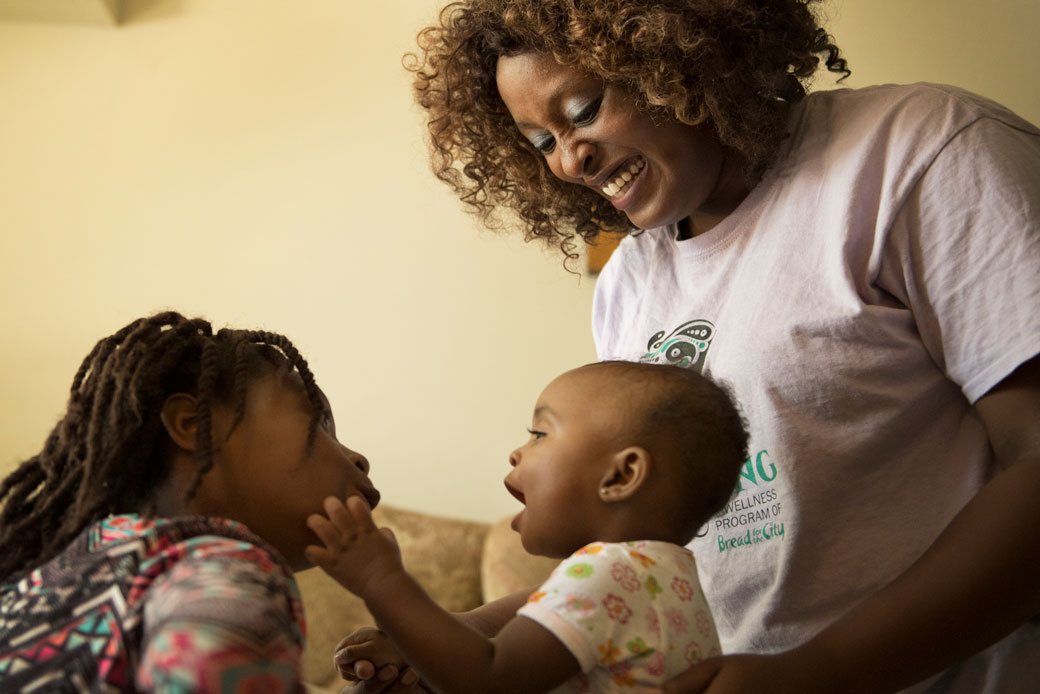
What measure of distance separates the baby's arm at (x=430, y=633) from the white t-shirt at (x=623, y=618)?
23mm

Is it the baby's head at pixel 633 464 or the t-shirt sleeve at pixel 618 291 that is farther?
the t-shirt sleeve at pixel 618 291

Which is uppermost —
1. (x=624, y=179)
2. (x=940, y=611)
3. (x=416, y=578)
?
(x=624, y=179)

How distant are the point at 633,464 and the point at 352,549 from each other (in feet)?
1.10

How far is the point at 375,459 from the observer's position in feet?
10.0

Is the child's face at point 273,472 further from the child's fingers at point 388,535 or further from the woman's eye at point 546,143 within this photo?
the woman's eye at point 546,143

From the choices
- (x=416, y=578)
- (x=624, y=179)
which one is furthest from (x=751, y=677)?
(x=416, y=578)

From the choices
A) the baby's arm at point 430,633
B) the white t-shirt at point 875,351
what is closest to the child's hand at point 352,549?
the baby's arm at point 430,633

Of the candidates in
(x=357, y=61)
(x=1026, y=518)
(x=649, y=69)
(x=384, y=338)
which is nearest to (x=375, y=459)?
(x=384, y=338)

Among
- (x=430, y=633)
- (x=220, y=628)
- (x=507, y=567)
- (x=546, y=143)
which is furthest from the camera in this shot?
(x=507, y=567)

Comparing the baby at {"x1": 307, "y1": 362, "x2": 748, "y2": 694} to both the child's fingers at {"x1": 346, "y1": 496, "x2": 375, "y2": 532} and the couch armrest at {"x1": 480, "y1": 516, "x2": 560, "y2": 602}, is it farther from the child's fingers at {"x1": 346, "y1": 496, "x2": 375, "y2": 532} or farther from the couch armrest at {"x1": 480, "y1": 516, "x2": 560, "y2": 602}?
the couch armrest at {"x1": 480, "y1": 516, "x2": 560, "y2": 602}

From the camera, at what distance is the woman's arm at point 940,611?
0.97 m

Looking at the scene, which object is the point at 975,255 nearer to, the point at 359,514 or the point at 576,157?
the point at 576,157

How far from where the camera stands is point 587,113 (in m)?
1.36

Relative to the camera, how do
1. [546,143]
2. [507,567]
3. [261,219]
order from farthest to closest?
1. [261,219]
2. [507,567]
3. [546,143]
